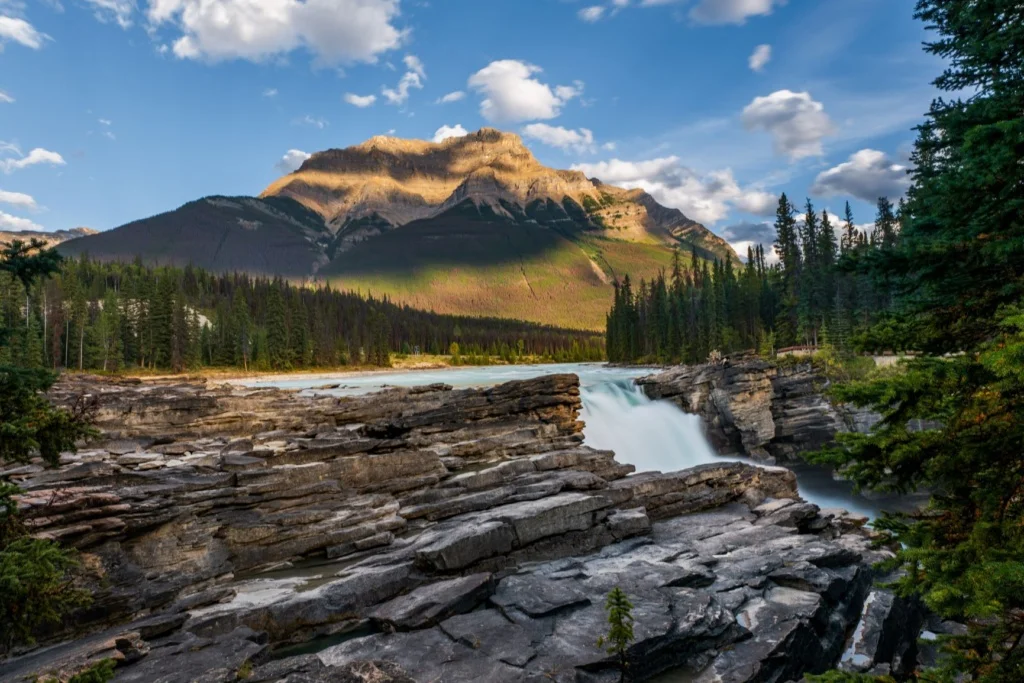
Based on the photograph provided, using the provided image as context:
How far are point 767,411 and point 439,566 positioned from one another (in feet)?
137

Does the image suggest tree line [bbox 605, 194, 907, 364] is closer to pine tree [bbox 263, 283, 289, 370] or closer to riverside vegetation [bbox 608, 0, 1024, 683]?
riverside vegetation [bbox 608, 0, 1024, 683]

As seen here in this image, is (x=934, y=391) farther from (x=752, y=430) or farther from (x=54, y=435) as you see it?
(x=752, y=430)

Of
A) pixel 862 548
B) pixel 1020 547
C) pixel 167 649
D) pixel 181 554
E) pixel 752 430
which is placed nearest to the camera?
pixel 1020 547

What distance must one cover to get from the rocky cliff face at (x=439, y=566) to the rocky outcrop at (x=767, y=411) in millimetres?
22886

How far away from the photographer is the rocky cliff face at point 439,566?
1246 cm

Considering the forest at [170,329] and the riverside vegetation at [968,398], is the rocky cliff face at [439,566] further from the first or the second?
the forest at [170,329]

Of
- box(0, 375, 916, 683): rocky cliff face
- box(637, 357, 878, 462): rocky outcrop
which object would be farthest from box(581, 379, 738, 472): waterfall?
box(0, 375, 916, 683): rocky cliff face

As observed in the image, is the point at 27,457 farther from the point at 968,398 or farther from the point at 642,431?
the point at 642,431

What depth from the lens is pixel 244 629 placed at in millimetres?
13305

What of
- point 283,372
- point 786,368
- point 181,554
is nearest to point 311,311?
point 283,372

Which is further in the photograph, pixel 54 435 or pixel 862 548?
pixel 862 548

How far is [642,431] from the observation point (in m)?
47.5

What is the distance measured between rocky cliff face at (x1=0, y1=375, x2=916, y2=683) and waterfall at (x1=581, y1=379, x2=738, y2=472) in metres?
16.6

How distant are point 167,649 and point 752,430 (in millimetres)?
47249
